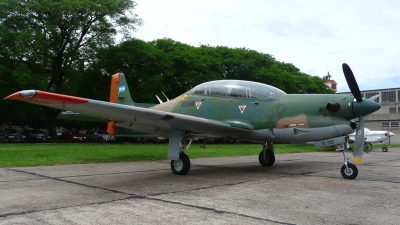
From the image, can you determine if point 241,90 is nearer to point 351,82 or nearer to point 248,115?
point 248,115

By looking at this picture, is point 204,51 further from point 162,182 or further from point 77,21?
point 162,182

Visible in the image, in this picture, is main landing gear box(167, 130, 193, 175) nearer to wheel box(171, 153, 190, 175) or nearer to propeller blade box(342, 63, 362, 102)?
wheel box(171, 153, 190, 175)

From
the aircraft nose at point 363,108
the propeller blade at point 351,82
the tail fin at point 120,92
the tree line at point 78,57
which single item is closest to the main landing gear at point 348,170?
the aircraft nose at point 363,108

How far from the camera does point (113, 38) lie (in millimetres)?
34094

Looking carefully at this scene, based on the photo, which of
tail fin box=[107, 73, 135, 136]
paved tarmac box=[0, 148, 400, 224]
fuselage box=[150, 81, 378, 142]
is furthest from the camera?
tail fin box=[107, 73, 135, 136]

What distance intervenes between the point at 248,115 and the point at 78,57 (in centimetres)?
2681

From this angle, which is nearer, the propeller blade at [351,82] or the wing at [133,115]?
the wing at [133,115]

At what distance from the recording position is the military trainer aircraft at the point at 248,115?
7594 millimetres

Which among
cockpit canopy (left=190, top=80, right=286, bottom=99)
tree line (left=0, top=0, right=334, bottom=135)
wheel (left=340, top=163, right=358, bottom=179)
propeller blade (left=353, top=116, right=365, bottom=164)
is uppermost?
tree line (left=0, top=0, right=334, bottom=135)

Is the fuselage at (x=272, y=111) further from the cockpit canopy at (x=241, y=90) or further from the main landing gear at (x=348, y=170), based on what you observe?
the main landing gear at (x=348, y=170)

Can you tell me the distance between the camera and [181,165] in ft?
29.2

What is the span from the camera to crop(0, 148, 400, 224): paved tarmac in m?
4.42

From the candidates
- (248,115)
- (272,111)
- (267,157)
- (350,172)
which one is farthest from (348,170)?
(267,157)

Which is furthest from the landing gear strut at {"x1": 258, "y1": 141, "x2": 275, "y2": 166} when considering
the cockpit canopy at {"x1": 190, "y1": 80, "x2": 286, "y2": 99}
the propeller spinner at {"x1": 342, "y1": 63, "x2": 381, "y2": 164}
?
the propeller spinner at {"x1": 342, "y1": 63, "x2": 381, "y2": 164}
